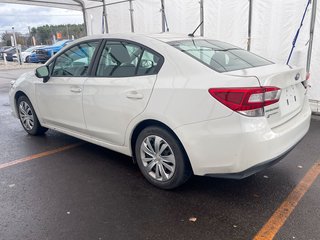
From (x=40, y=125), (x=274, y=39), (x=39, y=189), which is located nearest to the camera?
(x=39, y=189)

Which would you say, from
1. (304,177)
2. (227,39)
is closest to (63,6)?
(227,39)

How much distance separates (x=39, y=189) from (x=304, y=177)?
2.90m

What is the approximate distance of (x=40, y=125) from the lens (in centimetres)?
505

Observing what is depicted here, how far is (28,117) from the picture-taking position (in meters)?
5.14

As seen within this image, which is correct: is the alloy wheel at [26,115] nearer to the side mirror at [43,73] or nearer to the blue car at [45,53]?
the side mirror at [43,73]

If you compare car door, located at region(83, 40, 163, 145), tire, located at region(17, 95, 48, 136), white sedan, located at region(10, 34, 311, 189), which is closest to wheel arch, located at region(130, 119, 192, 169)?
white sedan, located at region(10, 34, 311, 189)

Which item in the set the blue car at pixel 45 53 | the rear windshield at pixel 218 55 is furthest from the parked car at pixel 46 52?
the rear windshield at pixel 218 55

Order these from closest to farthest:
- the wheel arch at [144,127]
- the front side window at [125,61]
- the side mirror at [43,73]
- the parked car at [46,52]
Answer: the wheel arch at [144,127]
the front side window at [125,61]
the side mirror at [43,73]
the parked car at [46,52]

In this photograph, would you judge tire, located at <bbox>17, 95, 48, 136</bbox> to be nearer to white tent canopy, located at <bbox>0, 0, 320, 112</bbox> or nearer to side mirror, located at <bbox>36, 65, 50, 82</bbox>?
side mirror, located at <bbox>36, 65, 50, 82</bbox>

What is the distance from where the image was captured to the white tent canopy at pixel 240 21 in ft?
20.3

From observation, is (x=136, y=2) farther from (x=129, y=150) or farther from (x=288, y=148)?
(x=288, y=148)

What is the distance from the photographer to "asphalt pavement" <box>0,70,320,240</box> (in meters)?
2.63

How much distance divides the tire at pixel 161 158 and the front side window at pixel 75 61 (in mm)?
1240

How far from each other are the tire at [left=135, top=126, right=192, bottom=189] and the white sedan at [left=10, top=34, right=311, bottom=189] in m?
0.01
